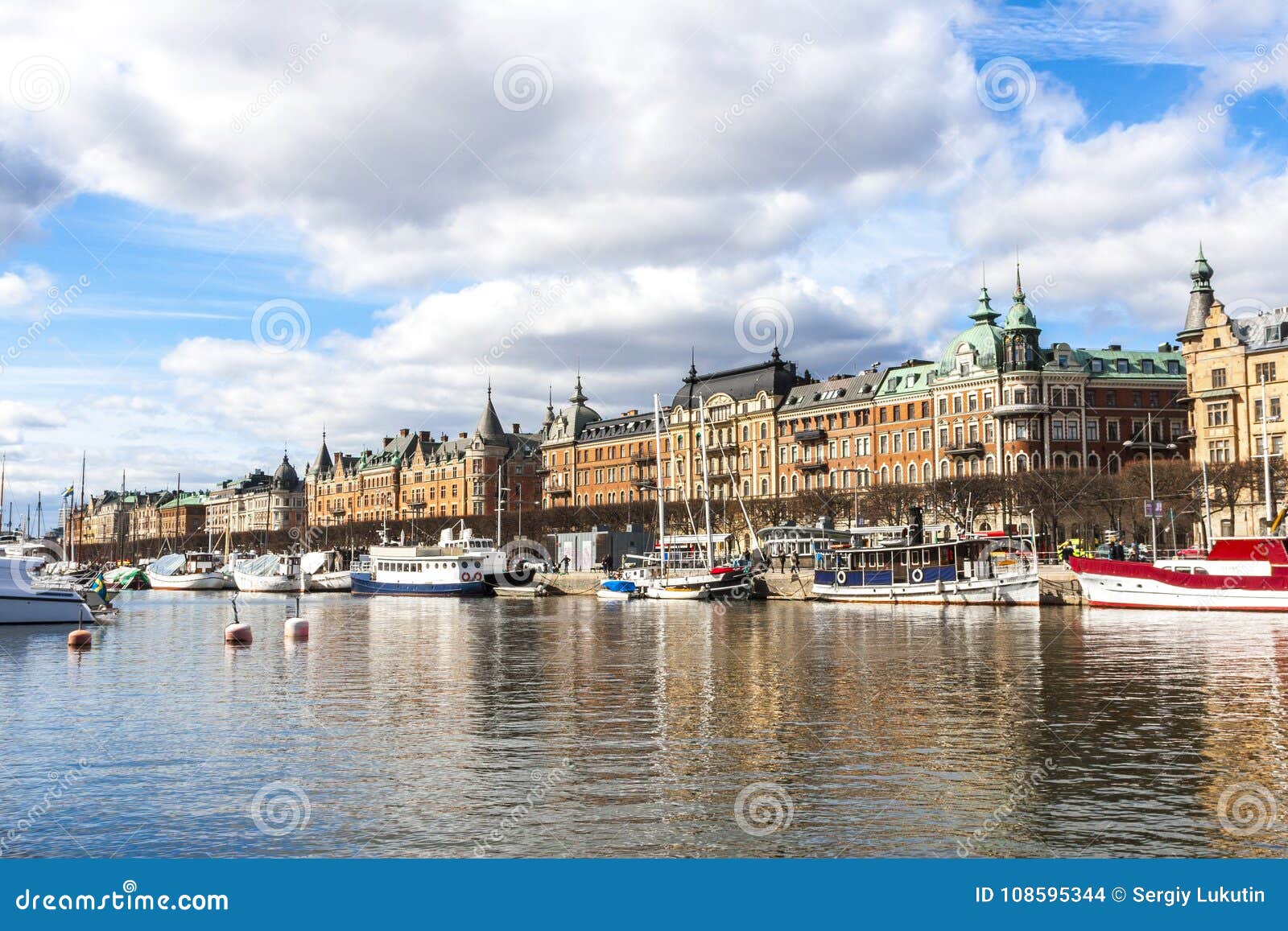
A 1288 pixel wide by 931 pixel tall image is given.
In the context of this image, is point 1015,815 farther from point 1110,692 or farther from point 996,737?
point 1110,692

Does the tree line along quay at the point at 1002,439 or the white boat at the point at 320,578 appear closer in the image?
the tree line along quay at the point at 1002,439

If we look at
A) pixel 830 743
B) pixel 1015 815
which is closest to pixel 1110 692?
pixel 830 743

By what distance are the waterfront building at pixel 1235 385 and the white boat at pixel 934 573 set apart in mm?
28252

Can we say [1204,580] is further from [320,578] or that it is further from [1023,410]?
[320,578]

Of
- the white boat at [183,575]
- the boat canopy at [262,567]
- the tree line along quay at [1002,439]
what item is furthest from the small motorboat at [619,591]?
the white boat at [183,575]

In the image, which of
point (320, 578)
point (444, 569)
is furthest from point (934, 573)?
point (320, 578)

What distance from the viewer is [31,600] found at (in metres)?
57.7

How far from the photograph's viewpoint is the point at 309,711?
87.2 ft

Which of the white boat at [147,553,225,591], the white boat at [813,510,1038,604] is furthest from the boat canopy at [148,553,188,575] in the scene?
the white boat at [813,510,1038,604]

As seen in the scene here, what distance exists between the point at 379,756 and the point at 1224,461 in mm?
87684

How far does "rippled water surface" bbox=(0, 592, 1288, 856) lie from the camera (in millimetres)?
15367

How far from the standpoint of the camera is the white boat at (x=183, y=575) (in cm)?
12300

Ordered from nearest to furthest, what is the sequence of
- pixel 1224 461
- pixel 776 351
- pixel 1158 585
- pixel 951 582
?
pixel 1158 585 < pixel 951 582 < pixel 1224 461 < pixel 776 351

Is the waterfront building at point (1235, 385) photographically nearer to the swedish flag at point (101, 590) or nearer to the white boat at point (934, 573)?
the white boat at point (934, 573)
